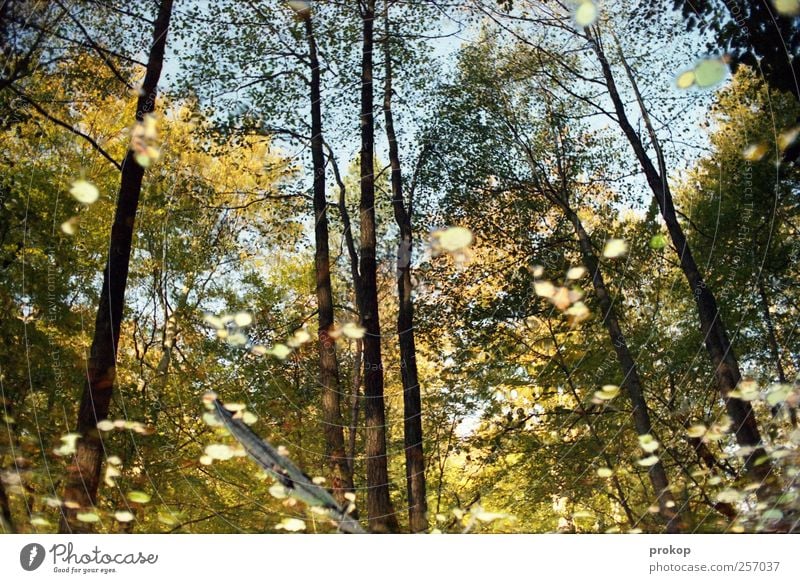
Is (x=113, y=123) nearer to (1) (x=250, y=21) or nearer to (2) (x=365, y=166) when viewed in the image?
(1) (x=250, y=21)

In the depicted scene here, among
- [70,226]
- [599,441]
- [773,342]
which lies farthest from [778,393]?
[70,226]

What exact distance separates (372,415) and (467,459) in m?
0.49

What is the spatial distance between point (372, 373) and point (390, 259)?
536 millimetres

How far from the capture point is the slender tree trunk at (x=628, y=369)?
9.75ft

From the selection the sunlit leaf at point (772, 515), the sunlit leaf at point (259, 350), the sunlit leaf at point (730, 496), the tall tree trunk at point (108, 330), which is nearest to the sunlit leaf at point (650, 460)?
the sunlit leaf at point (730, 496)

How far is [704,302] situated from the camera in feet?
9.87

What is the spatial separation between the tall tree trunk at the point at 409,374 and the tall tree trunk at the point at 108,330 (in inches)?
47.0

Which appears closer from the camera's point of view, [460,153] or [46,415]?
[46,415]

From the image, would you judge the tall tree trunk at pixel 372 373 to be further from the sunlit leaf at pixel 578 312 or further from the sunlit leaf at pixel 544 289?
the sunlit leaf at pixel 578 312

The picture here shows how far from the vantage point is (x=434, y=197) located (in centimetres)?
333

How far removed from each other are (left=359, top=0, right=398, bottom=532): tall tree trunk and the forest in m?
0.01
